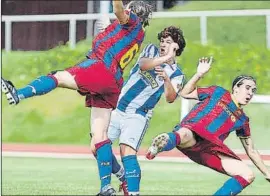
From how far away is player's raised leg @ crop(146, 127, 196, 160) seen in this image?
345 inches

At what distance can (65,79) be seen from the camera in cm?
902

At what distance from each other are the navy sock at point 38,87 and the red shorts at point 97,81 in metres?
0.26

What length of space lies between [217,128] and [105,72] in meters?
1.02

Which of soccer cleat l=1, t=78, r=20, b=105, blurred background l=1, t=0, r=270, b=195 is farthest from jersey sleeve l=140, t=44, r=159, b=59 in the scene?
blurred background l=1, t=0, r=270, b=195

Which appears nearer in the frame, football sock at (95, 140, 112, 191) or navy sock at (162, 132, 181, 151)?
navy sock at (162, 132, 181, 151)

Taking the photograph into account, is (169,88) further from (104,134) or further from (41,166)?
(41,166)

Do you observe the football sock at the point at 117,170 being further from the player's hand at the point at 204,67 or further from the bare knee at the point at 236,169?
the player's hand at the point at 204,67

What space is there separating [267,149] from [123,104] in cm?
153

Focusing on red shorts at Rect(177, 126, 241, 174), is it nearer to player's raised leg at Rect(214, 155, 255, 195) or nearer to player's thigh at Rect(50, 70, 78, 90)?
player's raised leg at Rect(214, 155, 255, 195)

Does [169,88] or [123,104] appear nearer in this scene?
[169,88]

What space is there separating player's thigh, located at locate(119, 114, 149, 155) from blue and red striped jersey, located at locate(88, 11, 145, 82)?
72cm

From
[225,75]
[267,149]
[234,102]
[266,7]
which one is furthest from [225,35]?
[234,102]

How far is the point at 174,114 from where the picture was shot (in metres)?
17.8

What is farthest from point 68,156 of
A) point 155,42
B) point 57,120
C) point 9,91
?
point 9,91
